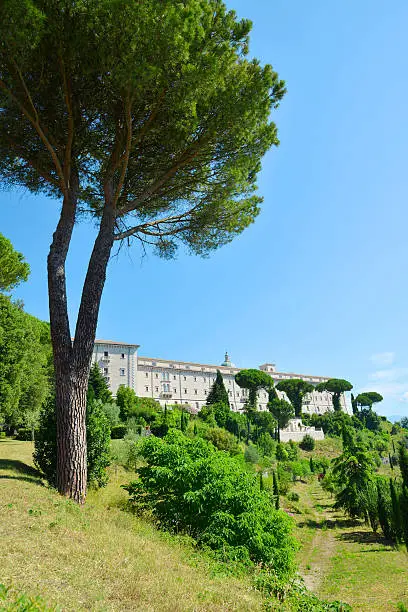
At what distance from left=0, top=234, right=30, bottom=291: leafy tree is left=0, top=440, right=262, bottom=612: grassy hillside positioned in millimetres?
16692

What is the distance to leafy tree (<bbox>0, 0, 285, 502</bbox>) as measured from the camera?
7.96 m

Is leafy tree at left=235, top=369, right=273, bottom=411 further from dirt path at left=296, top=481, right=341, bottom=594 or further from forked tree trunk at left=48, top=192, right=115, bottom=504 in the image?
forked tree trunk at left=48, top=192, right=115, bottom=504

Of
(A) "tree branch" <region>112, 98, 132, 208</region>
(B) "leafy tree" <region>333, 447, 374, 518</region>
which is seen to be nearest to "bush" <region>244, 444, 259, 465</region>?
(B) "leafy tree" <region>333, 447, 374, 518</region>

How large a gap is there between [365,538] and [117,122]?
2424 cm

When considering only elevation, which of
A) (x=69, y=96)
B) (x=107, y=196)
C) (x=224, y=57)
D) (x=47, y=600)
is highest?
(x=224, y=57)

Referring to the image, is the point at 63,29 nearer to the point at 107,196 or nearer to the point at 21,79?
the point at 21,79

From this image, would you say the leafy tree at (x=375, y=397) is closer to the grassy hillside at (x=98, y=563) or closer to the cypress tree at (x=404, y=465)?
the cypress tree at (x=404, y=465)

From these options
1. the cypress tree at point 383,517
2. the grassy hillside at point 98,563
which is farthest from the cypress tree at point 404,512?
the grassy hillside at point 98,563

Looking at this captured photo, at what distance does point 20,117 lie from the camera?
945cm

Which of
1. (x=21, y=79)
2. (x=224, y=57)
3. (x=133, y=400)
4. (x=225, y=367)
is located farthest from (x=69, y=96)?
Answer: (x=225, y=367)

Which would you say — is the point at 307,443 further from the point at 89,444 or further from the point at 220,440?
the point at 89,444

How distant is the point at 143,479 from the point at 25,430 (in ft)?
61.6

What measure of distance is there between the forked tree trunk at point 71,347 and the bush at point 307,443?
64001 millimetres

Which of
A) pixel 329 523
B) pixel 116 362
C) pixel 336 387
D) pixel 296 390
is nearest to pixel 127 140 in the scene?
pixel 329 523
